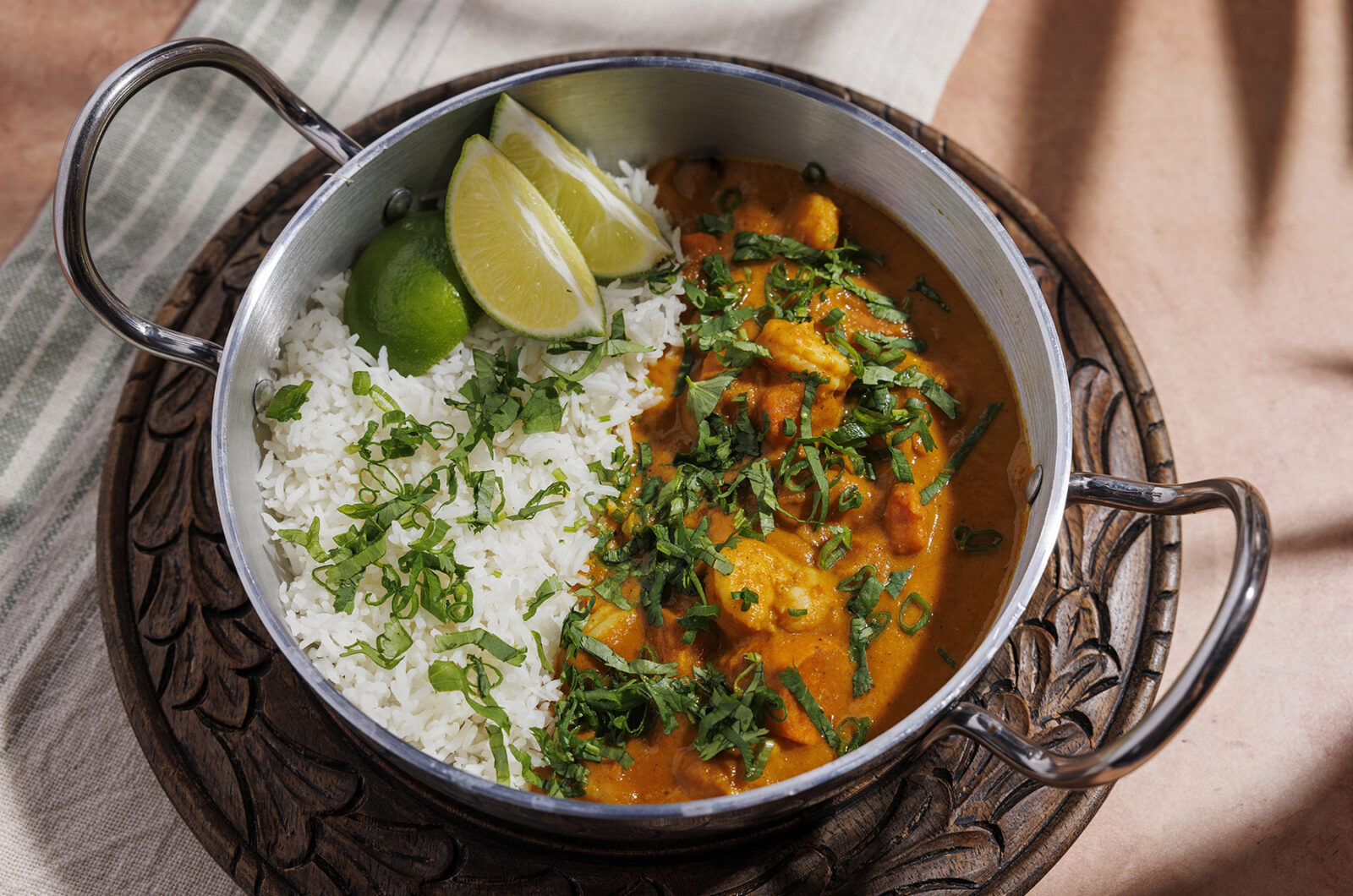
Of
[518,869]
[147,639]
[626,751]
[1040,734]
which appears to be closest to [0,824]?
[147,639]

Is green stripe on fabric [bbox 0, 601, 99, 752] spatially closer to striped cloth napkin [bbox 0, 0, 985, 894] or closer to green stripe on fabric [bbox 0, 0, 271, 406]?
striped cloth napkin [bbox 0, 0, 985, 894]

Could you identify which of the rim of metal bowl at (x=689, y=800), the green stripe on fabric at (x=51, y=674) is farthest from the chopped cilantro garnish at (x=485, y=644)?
the green stripe on fabric at (x=51, y=674)

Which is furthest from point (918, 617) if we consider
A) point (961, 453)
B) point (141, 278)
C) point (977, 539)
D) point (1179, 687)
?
point (141, 278)

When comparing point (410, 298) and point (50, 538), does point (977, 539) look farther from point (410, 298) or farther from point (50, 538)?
point (50, 538)

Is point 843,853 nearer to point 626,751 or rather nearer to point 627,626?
point 626,751

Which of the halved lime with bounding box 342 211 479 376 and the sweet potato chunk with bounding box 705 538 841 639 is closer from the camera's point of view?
the sweet potato chunk with bounding box 705 538 841 639

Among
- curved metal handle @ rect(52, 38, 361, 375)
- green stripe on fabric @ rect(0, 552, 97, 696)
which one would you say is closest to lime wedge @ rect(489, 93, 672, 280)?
curved metal handle @ rect(52, 38, 361, 375)

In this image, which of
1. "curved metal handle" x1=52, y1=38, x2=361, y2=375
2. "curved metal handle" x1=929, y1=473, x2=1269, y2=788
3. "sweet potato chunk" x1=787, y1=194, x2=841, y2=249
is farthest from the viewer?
"sweet potato chunk" x1=787, y1=194, x2=841, y2=249
